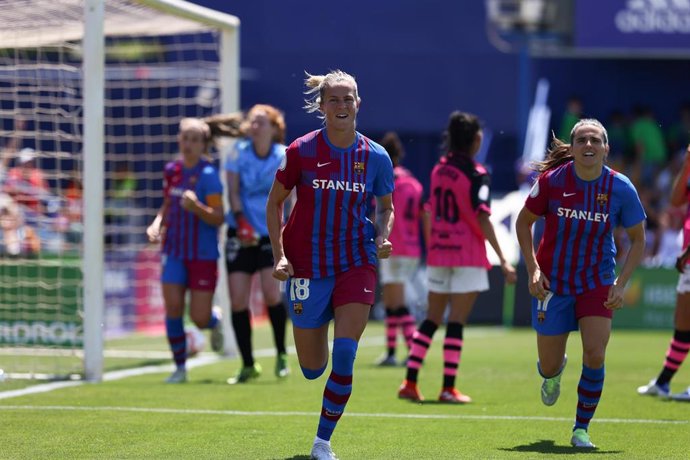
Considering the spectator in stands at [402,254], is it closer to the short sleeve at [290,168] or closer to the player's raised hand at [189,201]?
the player's raised hand at [189,201]

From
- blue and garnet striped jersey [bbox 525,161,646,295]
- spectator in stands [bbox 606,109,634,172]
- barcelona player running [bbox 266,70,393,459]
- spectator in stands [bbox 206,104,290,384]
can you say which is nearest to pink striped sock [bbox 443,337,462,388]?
spectator in stands [bbox 206,104,290,384]

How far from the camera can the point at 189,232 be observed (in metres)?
11.1

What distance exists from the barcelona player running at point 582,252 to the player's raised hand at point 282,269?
1605 millimetres

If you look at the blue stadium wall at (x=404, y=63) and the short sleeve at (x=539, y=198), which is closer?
the short sleeve at (x=539, y=198)

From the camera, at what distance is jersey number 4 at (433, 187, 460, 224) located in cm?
1011

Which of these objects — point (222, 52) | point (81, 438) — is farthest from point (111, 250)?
point (81, 438)

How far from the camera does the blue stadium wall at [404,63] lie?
82.4 feet

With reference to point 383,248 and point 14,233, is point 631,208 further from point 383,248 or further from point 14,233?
point 14,233

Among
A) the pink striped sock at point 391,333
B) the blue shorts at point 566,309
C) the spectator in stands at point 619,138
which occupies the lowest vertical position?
the pink striped sock at point 391,333

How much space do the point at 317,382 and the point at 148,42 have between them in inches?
378

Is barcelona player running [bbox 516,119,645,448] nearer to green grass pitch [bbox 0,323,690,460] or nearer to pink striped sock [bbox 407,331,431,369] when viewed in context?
green grass pitch [bbox 0,323,690,460]

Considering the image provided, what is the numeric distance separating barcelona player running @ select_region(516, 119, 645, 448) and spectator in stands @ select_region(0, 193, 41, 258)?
7215 mm

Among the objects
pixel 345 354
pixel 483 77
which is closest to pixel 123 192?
pixel 483 77

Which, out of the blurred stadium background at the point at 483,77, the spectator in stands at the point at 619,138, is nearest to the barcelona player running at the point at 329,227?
the blurred stadium background at the point at 483,77
